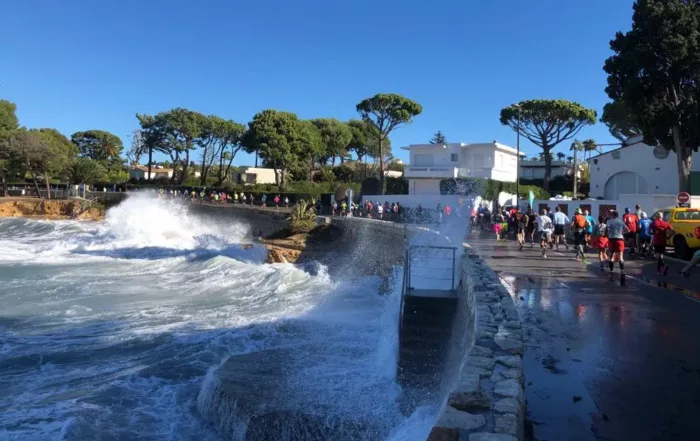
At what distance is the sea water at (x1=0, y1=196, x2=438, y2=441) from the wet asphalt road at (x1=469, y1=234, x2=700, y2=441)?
1.22 m

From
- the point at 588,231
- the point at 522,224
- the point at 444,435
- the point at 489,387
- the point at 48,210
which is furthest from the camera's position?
the point at 48,210

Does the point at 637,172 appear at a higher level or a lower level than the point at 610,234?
higher

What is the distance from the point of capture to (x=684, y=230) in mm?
15438

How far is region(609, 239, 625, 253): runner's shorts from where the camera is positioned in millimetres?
11289

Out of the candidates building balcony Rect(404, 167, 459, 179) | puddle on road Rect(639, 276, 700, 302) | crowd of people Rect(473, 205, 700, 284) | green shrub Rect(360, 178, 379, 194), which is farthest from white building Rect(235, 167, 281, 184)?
puddle on road Rect(639, 276, 700, 302)

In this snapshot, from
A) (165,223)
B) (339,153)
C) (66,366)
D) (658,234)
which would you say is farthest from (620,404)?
(339,153)

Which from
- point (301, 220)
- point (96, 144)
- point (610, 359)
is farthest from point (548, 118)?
point (96, 144)

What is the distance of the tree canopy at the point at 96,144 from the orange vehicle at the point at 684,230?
79.9 m

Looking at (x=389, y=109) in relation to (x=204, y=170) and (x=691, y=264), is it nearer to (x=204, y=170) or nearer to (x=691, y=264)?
(x=204, y=170)

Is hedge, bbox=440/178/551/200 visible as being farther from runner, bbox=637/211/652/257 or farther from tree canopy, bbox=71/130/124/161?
tree canopy, bbox=71/130/124/161

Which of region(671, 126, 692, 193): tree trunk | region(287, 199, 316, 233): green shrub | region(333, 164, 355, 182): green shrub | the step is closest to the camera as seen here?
the step

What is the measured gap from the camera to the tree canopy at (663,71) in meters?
23.0

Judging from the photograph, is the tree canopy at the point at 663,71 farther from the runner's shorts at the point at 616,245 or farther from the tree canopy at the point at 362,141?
the tree canopy at the point at 362,141

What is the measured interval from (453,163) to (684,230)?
32.0 meters
